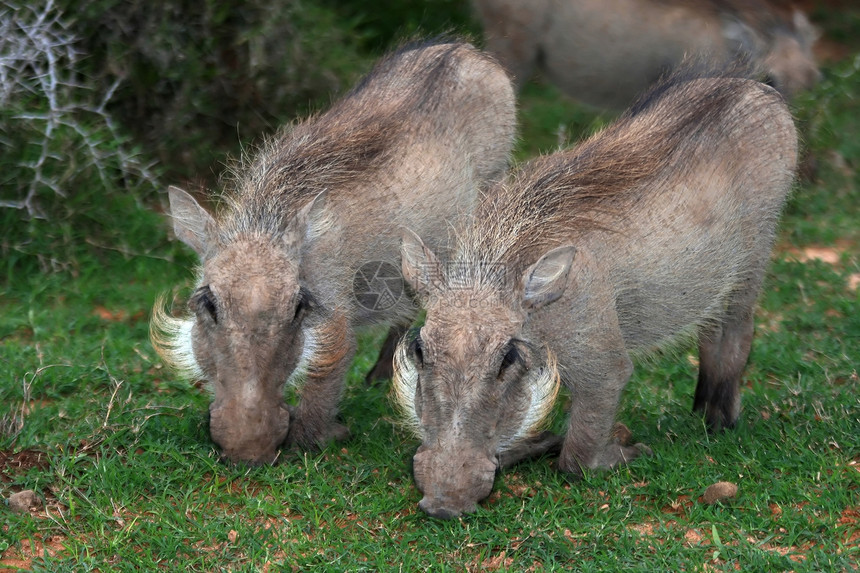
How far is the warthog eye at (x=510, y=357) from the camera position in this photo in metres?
3.68

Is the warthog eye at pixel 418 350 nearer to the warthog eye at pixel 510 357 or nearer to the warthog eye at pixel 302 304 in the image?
the warthog eye at pixel 510 357

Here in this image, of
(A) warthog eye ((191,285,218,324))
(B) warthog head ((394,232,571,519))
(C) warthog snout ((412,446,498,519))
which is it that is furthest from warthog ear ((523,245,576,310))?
(A) warthog eye ((191,285,218,324))

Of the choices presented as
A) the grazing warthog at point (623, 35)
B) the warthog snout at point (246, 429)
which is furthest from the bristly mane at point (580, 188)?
the grazing warthog at point (623, 35)

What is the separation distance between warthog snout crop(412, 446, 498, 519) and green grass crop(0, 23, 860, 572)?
0.13m

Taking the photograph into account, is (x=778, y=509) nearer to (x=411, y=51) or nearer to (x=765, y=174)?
(x=765, y=174)

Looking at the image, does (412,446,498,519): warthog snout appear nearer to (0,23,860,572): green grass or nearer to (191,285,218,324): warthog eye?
(0,23,860,572): green grass

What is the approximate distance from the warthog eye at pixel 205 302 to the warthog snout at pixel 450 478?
0.95m

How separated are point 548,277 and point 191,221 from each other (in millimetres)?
1425

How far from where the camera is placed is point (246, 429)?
4.02 meters

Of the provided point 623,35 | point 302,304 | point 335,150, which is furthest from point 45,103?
point 623,35

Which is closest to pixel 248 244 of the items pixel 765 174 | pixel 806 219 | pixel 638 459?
pixel 638 459

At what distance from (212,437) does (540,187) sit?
1.51 metres

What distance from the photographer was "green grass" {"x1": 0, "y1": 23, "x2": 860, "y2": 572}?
3.67 metres

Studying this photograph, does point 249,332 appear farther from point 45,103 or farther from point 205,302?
point 45,103
